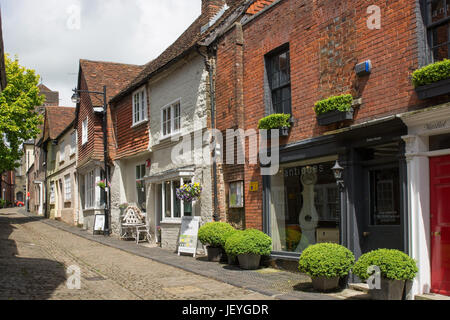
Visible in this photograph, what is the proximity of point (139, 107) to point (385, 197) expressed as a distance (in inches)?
468

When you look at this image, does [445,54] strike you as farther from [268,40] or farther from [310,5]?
[268,40]

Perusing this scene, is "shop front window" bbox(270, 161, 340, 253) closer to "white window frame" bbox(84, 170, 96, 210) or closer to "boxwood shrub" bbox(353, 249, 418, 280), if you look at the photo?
"boxwood shrub" bbox(353, 249, 418, 280)

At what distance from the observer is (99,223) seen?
21.3 m

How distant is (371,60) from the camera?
8.52m

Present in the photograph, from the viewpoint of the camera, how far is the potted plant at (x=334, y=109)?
874cm

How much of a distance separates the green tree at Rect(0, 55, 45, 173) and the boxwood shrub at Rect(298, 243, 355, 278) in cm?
2085

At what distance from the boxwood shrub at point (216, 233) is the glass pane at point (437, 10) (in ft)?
21.3

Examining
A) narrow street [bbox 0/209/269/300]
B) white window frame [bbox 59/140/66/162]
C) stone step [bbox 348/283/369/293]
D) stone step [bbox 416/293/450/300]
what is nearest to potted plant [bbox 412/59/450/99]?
stone step [bbox 416/293/450/300]

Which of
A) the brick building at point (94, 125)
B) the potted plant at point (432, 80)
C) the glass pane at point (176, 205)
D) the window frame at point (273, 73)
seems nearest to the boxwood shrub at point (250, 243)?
the window frame at point (273, 73)

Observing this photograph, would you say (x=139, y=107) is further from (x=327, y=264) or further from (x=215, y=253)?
(x=327, y=264)

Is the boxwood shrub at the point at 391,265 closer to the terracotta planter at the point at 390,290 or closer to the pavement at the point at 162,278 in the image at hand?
the terracotta planter at the point at 390,290

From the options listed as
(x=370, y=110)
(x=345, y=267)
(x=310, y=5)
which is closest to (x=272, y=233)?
(x=345, y=267)

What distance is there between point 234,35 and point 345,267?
22.5ft
